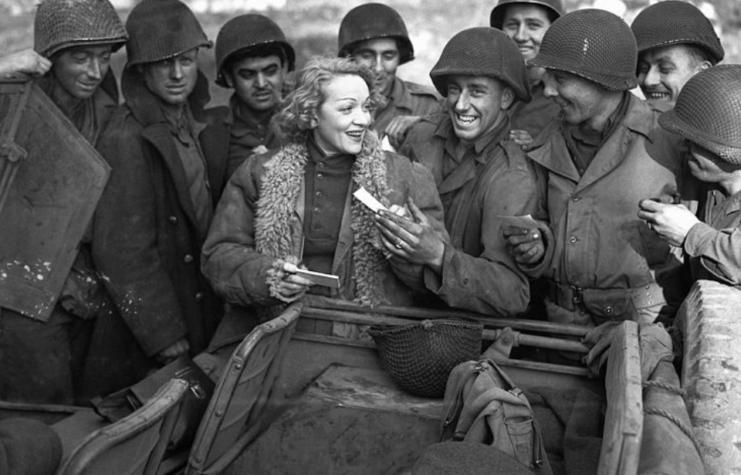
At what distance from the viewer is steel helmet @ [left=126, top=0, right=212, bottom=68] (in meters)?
5.57

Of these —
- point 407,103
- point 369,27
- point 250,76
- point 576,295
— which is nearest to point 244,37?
point 250,76

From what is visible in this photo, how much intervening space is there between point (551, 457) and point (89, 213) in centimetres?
256

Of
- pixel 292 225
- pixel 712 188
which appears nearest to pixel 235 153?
pixel 292 225

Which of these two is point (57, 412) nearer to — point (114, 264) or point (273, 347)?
point (114, 264)

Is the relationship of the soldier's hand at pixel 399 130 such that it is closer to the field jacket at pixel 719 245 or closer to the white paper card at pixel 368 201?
the white paper card at pixel 368 201

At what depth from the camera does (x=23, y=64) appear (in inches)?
188

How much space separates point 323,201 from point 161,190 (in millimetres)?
1308

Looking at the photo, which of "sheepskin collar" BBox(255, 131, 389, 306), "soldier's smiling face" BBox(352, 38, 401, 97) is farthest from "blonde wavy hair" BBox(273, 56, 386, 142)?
"soldier's smiling face" BBox(352, 38, 401, 97)

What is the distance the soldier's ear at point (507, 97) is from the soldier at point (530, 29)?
53cm

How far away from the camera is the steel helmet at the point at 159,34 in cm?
557

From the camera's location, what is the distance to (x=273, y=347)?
4078 mm

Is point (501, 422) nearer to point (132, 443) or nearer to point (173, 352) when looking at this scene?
point (132, 443)

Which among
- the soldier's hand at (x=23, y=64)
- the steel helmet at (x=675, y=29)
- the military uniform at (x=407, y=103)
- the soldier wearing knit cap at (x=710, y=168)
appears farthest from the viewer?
the military uniform at (x=407, y=103)

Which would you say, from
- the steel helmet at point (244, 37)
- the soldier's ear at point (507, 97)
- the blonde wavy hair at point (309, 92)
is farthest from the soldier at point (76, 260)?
the soldier's ear at point (507, 97)
